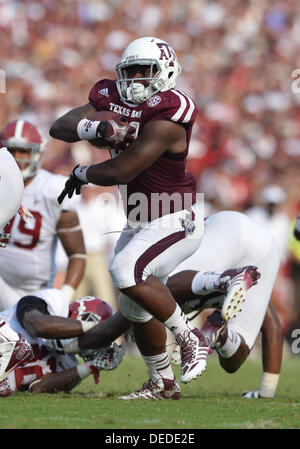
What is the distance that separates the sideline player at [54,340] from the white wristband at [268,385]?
0.91 m

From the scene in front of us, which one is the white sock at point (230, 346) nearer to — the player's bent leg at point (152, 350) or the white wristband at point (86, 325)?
the player's bent leg at point (152, 350)

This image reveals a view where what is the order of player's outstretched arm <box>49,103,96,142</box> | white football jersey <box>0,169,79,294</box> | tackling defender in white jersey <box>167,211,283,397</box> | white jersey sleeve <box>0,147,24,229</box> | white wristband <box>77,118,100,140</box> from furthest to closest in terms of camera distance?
white football jersey <box>0,169,79,294</box>, tackling defender in white jersey <box>167,211,283,397</box>, player's outstretched arm <box>49,103,96,142</box>, white wristband <box>77,118,100,140</box>, white jersey sleeve <box>0,147,24,229</box>

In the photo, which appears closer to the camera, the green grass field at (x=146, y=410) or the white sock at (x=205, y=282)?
the green grass field at (x=146, y=410)

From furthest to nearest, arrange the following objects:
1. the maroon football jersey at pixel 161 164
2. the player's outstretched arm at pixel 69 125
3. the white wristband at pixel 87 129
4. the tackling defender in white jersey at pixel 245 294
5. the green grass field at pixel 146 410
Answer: the tackling defender in white jersey at pixel 245 294 → the player's outstretched arm at pixel 69 125 → the maroon football jersey at pixel 161 164 → the white wristband at pixel 87 129 → the green grass field at pixel 146 410

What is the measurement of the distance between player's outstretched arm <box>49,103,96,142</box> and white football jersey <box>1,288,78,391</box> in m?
0.99

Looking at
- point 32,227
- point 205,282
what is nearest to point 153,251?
point 205,282

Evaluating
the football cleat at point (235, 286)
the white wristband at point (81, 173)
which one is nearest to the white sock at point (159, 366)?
the football cleat at point (235, 286)

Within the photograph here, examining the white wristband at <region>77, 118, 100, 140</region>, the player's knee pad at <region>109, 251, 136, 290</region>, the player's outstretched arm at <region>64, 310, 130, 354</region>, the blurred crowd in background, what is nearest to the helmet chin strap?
the white wristband at <region>77, 118, 100, 140</region>

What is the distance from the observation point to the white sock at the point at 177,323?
13.9 ft

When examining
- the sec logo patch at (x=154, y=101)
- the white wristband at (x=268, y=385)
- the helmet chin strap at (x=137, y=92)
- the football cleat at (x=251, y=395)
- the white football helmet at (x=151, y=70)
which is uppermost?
the white football helmet at (x=151, y=70)

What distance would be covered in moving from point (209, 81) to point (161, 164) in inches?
290

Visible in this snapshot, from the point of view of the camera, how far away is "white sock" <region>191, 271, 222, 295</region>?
4617mm

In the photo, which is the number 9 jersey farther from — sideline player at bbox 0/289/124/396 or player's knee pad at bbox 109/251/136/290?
player's knee pad at bbox 109/251/136/290
